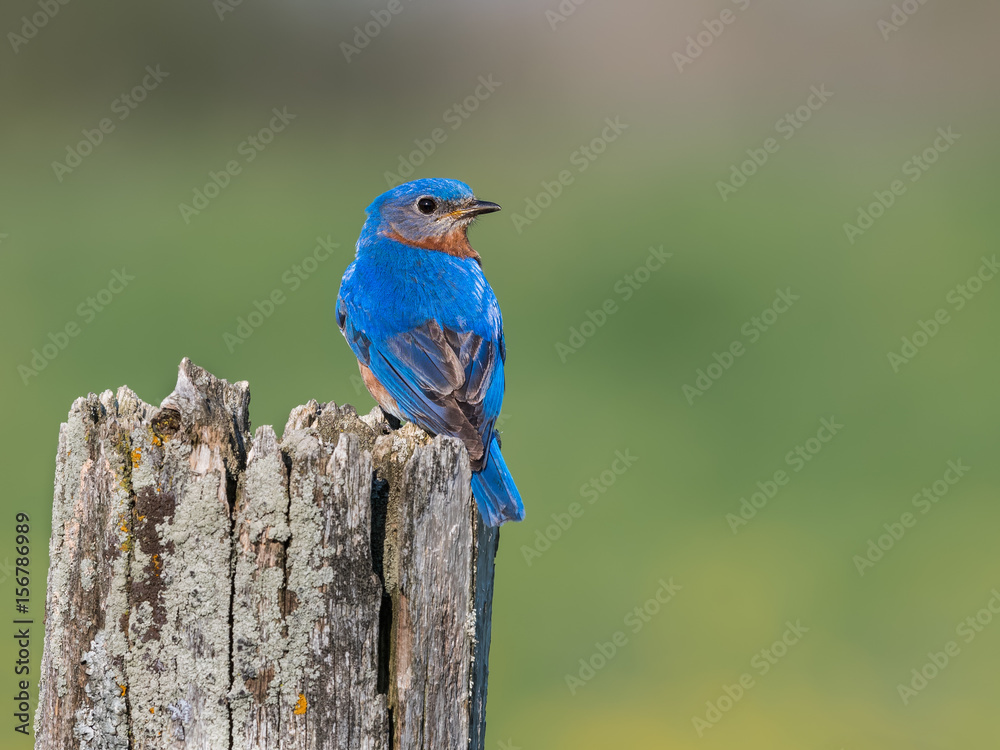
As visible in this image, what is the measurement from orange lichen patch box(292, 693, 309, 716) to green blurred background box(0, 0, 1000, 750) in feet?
15.8

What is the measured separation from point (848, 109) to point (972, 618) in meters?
16.3

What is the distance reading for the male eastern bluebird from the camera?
5148 mm

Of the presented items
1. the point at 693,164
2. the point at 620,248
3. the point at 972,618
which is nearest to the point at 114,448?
the point at 972,618

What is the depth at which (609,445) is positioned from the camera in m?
11.1

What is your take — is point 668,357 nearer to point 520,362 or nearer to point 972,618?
point 520,362
